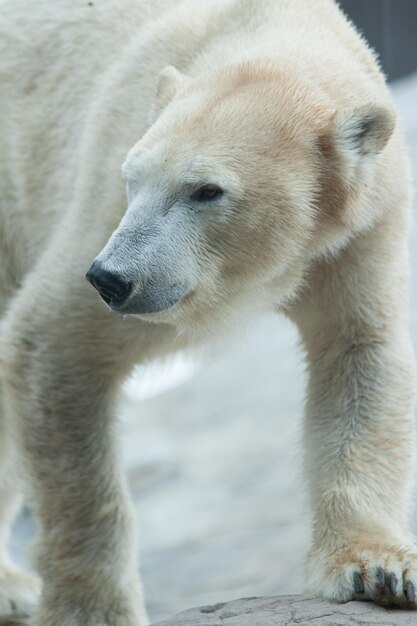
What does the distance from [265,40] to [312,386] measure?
925 millimetres

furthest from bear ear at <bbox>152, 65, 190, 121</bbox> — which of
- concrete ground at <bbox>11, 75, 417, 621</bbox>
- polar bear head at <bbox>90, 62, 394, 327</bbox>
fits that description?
concrete ground at <bbox>11, 75, 417, 621</bbox>

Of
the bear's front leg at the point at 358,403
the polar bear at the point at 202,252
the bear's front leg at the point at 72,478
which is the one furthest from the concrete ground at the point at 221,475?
the bear's front leg at the point at 358,403

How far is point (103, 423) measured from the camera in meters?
3.40

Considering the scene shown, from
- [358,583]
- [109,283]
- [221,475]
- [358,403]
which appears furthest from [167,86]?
[221,475]

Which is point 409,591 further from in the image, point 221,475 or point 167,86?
point 221,475

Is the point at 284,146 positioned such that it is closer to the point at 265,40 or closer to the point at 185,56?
the point at 265,40

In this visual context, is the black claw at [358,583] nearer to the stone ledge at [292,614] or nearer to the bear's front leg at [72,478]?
the stone ledge at [292,614]

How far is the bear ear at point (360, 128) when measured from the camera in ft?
9.16

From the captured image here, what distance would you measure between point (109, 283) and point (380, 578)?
0.95 metres

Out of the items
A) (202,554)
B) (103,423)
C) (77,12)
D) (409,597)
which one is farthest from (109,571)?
→ (202,554)

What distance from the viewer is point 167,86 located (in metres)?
2.97

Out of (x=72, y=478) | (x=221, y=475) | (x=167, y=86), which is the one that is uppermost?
(x=167, y=86)

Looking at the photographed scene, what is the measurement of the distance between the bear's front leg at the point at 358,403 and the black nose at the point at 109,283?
2.23ft

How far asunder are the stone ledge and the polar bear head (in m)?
0.70
